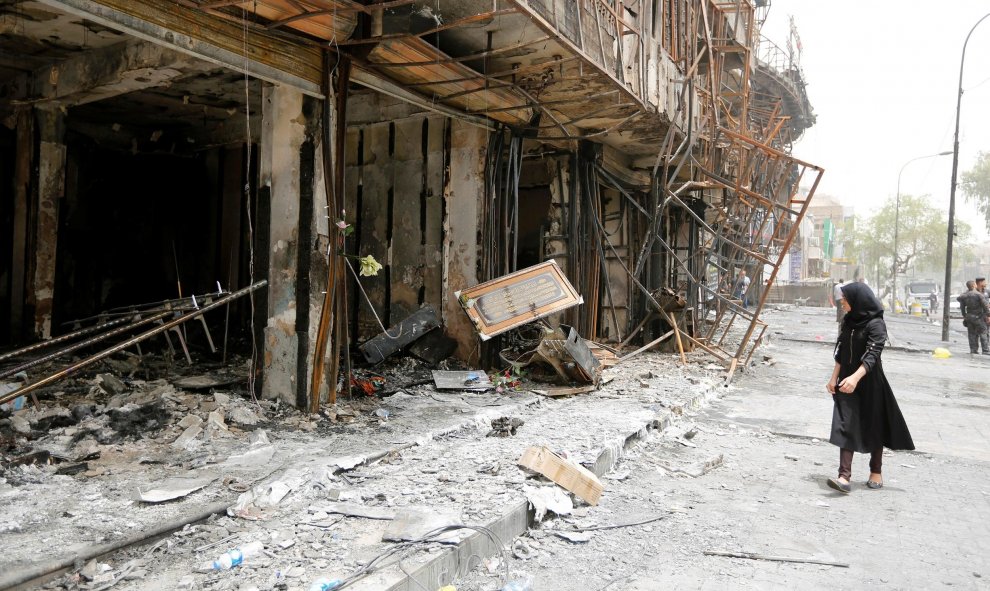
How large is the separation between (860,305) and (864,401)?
77 centimetres

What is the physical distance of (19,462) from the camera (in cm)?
394

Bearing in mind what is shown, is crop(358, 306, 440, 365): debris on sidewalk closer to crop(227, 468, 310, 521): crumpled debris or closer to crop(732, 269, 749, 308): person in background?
crop(227, 468, 310, 521): crumpled debris

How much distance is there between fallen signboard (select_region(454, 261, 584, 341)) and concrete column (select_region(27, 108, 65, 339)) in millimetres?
5395

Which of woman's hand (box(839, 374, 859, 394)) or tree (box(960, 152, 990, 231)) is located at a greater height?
tree (box(960, 152, 990, 231))

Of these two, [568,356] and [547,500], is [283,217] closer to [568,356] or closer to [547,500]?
[547,500]

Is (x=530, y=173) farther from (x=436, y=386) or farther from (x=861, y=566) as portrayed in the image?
(x=861, y=566)

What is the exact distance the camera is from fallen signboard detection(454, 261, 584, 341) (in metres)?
7.67

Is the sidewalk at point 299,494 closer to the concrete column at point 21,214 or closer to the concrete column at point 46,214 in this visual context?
the concrete column at point 46,214

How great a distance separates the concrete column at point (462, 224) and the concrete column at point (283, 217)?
2.99 meters

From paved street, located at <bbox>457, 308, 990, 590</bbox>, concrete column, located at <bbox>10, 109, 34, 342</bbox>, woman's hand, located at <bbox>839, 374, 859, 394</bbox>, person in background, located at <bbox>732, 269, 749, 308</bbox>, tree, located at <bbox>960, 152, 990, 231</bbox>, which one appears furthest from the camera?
tree, located at <bbox>960, 152, 990, 231</bbox>

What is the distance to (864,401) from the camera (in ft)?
16.4

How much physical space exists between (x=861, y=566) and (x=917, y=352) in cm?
1398

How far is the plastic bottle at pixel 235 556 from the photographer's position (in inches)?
112

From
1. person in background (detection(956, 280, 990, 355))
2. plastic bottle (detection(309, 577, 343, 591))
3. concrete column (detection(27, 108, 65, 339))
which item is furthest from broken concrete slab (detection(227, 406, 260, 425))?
person in background (detection(956, 280, 990, 355))
